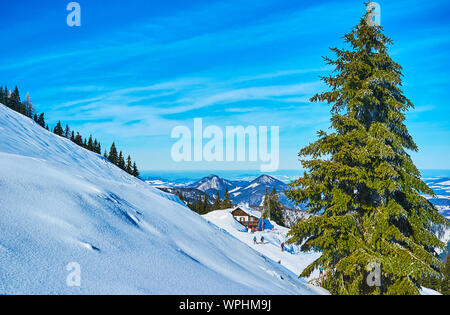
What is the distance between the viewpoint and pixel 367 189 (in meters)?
8.50

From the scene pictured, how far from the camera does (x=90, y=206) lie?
5.73m

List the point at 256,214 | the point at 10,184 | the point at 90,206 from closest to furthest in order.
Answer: the point at 10,184
the point at 90,206
the point at 256,214

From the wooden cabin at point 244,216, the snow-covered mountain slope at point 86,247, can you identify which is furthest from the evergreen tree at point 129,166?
the snow-covered mountain slope at point 86,247

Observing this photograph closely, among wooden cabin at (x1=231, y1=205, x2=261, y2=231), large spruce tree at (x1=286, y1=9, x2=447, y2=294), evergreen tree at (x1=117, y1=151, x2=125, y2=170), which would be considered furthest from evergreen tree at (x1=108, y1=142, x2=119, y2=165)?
large spruce tree at (x1=286, y1=9, x2=447, y2=294)

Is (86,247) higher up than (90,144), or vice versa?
(90,144)

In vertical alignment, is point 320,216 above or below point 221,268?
above

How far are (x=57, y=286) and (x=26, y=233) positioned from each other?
1346 mm

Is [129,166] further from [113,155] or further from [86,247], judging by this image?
[86,247]

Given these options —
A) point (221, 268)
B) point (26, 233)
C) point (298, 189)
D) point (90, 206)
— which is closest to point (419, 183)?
point (298, 189)

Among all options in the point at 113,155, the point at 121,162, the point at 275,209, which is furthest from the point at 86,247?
the point at 113,155

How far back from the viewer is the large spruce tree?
24.2 feet

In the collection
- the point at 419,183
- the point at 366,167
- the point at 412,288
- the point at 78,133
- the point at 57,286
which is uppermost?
the point at 78,133

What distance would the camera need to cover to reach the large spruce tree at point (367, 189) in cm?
736

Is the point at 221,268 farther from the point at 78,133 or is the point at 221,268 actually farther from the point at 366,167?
the point at 78,133
